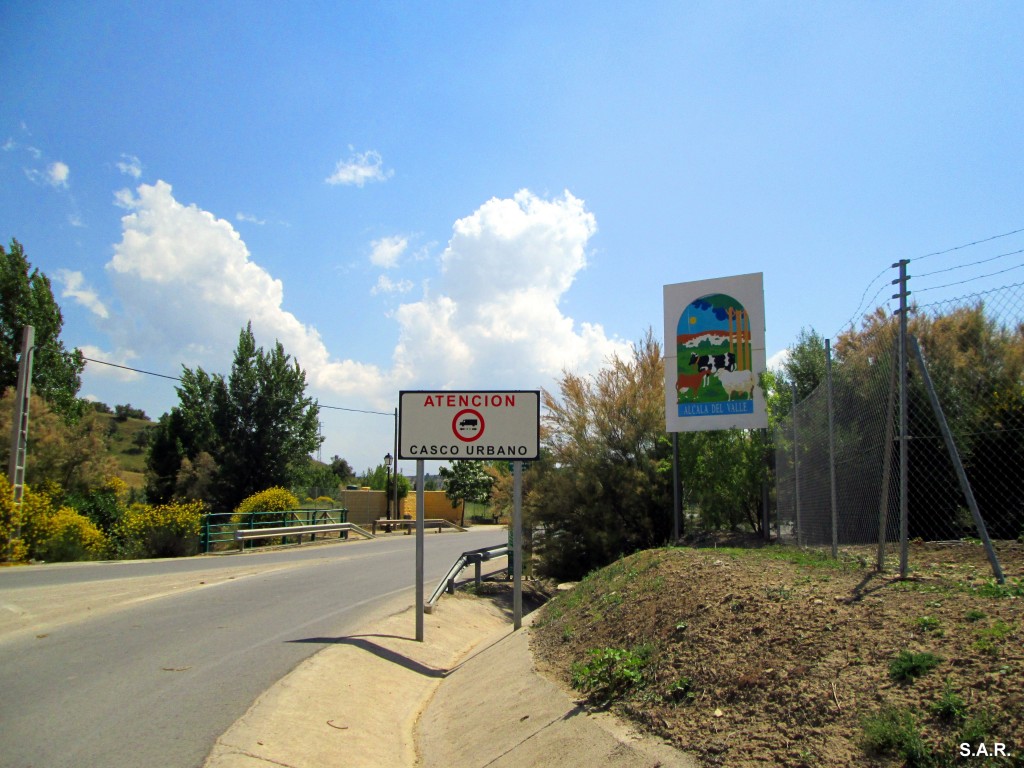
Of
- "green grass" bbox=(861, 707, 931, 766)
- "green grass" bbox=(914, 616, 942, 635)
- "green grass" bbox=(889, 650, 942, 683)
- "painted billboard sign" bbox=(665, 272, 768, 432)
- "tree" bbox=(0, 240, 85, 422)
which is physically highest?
"tree" bbox=(0, 240, 85, 422)

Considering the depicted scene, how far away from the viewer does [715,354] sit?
15297 millimetres

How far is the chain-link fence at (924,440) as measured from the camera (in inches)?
263

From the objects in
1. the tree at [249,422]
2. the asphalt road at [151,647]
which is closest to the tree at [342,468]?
the tree at [249,422]

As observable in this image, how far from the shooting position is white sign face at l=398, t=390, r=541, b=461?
1015cm

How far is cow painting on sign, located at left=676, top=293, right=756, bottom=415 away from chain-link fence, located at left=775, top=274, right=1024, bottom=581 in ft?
12.4

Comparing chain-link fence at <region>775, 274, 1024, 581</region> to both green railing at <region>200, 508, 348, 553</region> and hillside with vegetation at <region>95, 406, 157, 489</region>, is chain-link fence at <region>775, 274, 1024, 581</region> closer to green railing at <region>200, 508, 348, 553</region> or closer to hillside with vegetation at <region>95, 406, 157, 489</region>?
green railing at <region>200, 508, 348, 553</region>

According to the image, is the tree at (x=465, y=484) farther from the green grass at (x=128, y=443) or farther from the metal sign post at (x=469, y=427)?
the metal sign post at (x=469, y=427)

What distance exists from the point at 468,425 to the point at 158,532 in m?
19.8

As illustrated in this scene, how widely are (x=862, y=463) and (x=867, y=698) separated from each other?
18.2 ft

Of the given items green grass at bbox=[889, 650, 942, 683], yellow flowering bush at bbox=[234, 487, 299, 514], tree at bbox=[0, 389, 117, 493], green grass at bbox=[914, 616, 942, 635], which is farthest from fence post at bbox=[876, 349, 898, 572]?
tree at bbox=[0, 389, 117, 493]

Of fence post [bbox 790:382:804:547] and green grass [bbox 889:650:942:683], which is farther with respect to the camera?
fence post [bbox 790:382:804:547]

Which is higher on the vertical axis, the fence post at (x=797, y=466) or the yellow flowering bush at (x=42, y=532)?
the fence post at (x=797, y=466)

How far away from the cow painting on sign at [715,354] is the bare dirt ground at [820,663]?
756 centimetres

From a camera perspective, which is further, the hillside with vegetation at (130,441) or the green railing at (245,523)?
the hillside with vegetation at (130,441)
